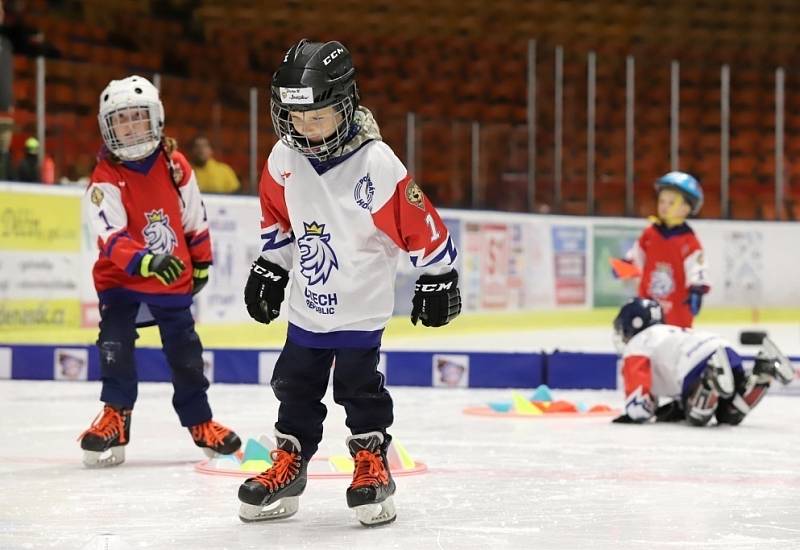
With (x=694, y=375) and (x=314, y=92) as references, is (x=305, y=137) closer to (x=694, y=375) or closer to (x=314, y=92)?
(x=314, y=92)

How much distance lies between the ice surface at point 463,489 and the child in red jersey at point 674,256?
1602mm

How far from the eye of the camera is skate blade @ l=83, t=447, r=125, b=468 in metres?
5.08

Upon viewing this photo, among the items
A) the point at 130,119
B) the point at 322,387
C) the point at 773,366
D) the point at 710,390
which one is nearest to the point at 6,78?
the point at 130,119

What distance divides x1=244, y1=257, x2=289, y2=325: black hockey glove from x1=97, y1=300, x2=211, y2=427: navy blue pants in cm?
120

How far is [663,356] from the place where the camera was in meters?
6.55

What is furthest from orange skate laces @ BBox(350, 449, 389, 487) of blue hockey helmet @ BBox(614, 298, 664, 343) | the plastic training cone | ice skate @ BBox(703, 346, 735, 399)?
the plastic training cone

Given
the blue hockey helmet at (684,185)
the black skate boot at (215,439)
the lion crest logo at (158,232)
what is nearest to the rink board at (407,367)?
the blue hockey helmet at (684,185)

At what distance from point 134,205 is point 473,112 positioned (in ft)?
41.0

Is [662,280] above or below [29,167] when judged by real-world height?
below

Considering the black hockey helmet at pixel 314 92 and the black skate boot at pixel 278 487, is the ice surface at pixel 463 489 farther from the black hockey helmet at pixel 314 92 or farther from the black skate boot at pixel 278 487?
the black hockey helmet at pixel 314 92

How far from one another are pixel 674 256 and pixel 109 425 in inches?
180

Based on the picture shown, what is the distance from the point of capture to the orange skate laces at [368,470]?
3.85 metres

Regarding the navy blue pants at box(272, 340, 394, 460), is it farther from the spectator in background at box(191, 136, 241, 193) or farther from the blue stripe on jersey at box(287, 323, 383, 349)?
the spectator in background at box(191, 136, 241, 193)

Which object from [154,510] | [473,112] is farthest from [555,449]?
[473,112]
